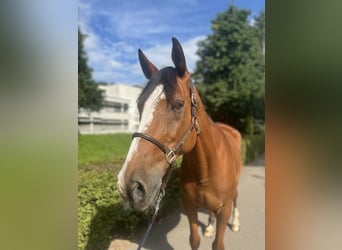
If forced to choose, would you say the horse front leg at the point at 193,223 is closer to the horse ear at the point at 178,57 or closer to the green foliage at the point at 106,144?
the horse ear at the point at 178,57

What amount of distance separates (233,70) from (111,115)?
2.88m

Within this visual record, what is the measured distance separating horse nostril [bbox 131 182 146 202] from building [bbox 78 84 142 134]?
12.4 ft

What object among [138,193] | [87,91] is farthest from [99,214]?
[87,91]

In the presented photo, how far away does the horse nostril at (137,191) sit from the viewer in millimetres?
736

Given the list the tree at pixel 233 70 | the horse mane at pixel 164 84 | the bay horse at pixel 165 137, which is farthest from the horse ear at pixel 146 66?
the tree at pixel 233 70

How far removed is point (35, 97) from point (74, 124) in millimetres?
113

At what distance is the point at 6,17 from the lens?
57cm

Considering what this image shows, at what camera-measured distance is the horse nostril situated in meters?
0.74

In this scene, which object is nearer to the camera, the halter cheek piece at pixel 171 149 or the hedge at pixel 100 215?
the halter cheek piece at pixel 171 149

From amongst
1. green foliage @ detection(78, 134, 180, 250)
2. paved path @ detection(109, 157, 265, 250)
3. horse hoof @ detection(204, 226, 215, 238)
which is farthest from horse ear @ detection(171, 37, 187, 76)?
horse hoof @ detection(204, 226, 215, 238)

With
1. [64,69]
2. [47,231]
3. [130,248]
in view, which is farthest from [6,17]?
[130,248]

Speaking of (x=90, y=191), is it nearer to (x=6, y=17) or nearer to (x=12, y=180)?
(x=12, y=180)

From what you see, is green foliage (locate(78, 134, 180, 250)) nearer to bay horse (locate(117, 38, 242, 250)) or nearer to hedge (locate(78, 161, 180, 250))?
hedge (locate(78, 161, 180, 250))

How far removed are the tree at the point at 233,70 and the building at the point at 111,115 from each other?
1.49m
